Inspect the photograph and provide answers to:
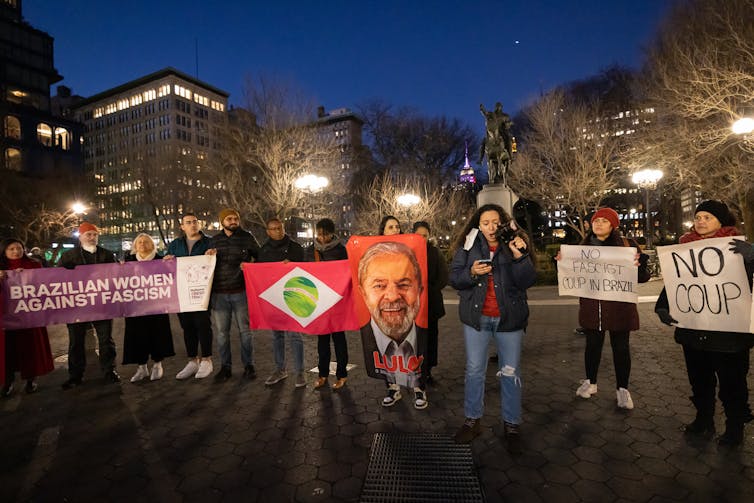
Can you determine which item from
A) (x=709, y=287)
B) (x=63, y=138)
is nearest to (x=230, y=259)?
(x=709, y=287)

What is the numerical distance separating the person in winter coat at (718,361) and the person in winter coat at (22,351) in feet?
23.5

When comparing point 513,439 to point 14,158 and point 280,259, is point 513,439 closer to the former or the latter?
point 280,259

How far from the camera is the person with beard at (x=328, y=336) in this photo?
483cm

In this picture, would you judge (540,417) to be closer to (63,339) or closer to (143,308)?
(143,308)

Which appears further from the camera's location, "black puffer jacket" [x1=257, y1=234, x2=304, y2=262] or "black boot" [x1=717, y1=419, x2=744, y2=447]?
"black puffer jacket" [x1=257, y1=234, x2=304, y2=262]

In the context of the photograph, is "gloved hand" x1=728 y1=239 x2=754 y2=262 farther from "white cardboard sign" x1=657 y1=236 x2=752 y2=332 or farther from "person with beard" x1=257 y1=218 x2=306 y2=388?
"person with beard" x1=257 y1=218 x2=306 y2=388

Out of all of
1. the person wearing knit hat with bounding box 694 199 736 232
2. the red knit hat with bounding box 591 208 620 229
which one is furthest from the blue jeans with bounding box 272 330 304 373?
the person wearing knit hat with bounding box 694 199 736 232

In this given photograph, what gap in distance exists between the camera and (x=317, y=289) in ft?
16.1

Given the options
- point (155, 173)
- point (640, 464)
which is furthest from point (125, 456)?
point (155, 173)

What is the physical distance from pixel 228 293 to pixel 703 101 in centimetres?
1532

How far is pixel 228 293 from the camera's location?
532cm

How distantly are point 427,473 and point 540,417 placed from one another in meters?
1.49

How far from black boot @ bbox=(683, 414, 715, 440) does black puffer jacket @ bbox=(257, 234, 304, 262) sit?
4366 millimetres

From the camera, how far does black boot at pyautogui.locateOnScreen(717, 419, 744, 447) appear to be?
3180mm
